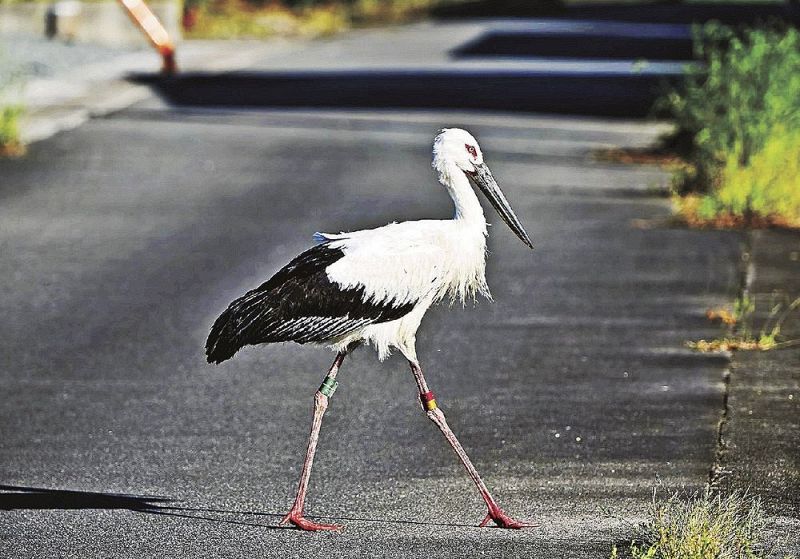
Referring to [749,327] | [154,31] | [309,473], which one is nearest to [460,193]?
[309,473]

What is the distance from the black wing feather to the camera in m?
7.23

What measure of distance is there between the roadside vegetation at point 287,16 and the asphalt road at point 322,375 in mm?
18308

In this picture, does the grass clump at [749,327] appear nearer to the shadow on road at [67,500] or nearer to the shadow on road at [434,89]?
the shadow on road at [67,500]

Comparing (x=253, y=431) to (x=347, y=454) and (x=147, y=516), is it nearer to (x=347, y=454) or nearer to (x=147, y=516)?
(x=347, y=454)

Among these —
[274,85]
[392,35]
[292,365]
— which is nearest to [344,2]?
[392,35]

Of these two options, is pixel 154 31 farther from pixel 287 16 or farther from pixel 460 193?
pixel 460 193

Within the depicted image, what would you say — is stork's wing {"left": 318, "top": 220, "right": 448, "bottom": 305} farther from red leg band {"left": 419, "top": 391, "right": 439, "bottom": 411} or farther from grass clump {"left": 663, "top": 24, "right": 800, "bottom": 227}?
grass clump {"left": 663, "top": 24, "right": 800, "bottom": 227}

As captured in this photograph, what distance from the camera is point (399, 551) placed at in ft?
22.4

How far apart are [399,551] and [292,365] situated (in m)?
3.54

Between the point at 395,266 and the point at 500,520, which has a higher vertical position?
the point at 395,266

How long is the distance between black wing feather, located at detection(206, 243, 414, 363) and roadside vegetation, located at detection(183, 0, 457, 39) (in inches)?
1105

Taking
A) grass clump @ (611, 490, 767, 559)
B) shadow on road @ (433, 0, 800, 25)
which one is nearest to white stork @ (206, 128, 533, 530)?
grass clump @ (611, 490, 767, 559)

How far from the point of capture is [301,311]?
7.24 m

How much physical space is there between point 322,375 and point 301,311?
2.83 meters
